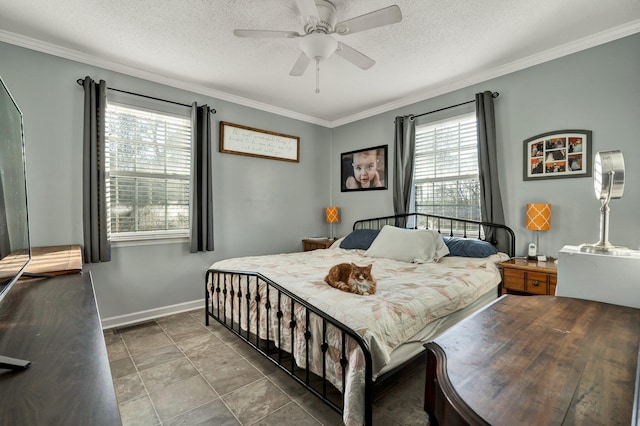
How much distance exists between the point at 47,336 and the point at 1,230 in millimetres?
357

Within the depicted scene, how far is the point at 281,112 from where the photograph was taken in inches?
168

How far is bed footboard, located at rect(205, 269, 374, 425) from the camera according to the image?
1.49 meters

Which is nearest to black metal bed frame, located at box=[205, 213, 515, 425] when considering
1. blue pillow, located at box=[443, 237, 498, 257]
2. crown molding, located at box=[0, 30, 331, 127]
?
blue pillow, located at box=[443, 237, 498, 257]

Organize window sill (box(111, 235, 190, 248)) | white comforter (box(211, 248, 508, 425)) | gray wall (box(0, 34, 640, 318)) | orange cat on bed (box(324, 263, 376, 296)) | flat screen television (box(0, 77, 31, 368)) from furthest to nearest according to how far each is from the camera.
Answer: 1. window sill (box(111, 235, 190, 248))
2. gray wall (box(0, 34, 640, 318))
3. orange cat on bed (box(324, 263, 376, 296))
4. white comforter (box(211, 248, 508, 425))
5. flat screen television (box(0, 77, 31, 368))

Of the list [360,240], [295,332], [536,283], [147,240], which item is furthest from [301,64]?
[536,283]

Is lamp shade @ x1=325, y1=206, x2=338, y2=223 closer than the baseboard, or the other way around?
the baseboard

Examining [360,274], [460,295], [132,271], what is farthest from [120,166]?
[460,295]

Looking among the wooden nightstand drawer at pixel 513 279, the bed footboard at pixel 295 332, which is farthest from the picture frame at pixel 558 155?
the bed footboard at pixel 295 332

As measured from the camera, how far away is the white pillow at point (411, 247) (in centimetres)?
293

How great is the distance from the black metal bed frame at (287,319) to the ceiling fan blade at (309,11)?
173 centimetres

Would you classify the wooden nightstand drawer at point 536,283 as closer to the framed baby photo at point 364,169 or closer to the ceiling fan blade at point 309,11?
the framed baby photo at point 364,169

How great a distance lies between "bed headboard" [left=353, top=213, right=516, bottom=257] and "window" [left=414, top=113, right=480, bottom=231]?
93 millimetres

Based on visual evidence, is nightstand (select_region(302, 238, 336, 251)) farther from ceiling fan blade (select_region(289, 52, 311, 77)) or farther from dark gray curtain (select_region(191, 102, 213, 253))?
ceiling fan blade (select_region(289, 52, 311, 77))

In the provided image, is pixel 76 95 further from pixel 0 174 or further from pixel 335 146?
pixel 335 146
